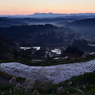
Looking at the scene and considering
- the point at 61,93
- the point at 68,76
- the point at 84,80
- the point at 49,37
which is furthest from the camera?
the point at 49,37

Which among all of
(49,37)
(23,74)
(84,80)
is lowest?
(49,37)

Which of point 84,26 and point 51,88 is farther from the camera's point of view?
point 84,26

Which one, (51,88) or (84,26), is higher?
(51,88)

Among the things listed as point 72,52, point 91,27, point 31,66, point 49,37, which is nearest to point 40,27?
point 49,37

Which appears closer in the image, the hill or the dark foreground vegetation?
the dark foreground vegetation

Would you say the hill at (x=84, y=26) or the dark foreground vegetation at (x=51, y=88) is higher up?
the dark foreground vegetation at (x=51, y=88)

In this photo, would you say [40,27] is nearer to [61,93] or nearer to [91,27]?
[91,27]

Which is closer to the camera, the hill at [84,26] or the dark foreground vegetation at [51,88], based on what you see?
the dark foreground vegetation at [51,88]

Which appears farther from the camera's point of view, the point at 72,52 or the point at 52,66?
the point at 72,52

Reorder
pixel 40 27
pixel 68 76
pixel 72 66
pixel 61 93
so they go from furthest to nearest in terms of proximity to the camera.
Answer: pixel 40 27 → pixel 72 66 → pixel 68 76 → pixel 61 93

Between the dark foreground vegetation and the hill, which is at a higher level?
the dark foreground vegetation

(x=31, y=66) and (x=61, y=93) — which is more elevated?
(x=61, y=93)
